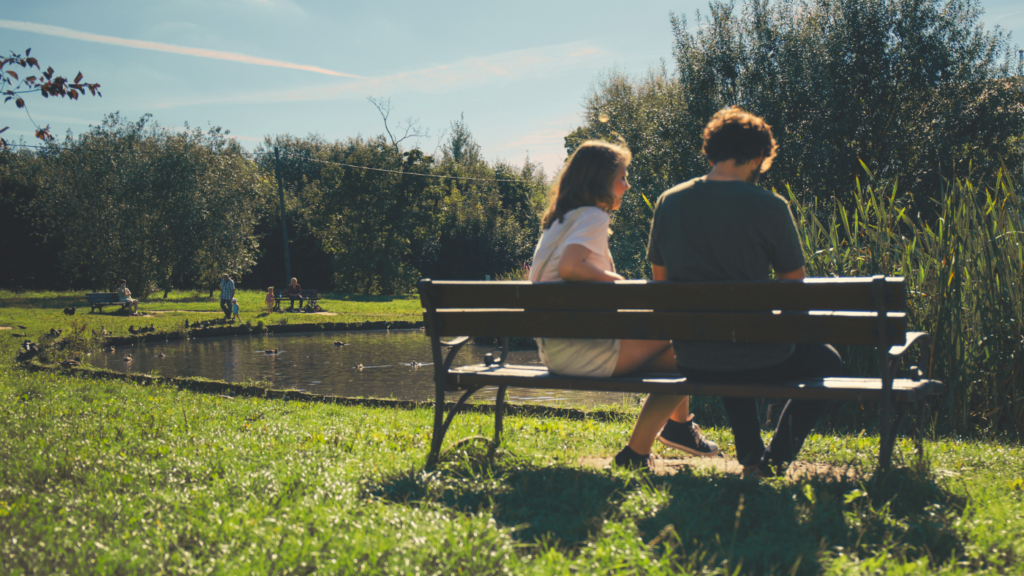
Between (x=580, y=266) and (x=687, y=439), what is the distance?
0.94m

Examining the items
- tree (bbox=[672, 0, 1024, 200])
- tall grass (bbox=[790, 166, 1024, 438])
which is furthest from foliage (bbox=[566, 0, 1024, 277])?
tall grass (bbox=[790, 166, 1024, 438])

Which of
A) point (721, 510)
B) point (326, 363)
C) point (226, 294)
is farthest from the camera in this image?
point (226, 294)

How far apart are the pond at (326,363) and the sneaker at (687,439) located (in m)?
3.60

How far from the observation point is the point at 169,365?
38.4 ft

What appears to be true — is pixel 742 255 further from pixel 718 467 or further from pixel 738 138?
pixel 718 467

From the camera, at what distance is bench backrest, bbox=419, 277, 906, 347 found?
8.90 ft

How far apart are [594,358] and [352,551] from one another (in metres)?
1.43

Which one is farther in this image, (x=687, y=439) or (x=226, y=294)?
(x=226, y=294)

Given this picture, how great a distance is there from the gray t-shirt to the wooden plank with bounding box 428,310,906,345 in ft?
0.36

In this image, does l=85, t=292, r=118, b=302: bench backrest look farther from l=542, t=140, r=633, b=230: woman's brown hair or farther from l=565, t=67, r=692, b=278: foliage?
l=542, t=140, r=633, b=230: woman's brown hair

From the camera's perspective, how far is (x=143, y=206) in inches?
1319

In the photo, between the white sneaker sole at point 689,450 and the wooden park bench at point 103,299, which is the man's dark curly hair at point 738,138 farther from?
the wooden park bench at point 103,299

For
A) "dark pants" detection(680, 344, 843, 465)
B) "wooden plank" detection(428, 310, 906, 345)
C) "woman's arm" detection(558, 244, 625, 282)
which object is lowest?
"dark pants" detection(680, 344, 843, 465)

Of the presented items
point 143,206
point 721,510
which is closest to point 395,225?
point 143,206
